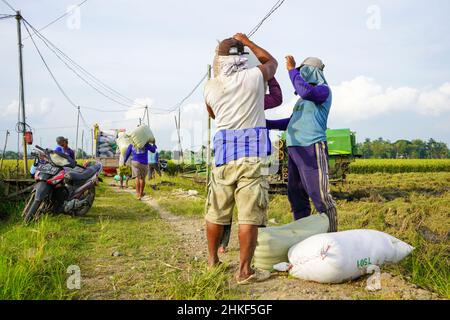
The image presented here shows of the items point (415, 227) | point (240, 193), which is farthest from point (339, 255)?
point (415, 227)

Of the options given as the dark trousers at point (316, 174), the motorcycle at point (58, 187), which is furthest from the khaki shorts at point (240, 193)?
the motorcycle at point (58, 187)

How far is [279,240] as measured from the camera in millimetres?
2986

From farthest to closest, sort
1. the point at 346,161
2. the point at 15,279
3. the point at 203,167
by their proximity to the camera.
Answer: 1. the point at 203,167
2. the point at 346,161
3. the point at 15,279

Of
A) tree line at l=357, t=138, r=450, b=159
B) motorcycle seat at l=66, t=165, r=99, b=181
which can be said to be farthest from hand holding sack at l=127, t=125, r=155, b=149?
tree line at l=357, t=138, r=450, b=159

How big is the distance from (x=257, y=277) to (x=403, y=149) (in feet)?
250

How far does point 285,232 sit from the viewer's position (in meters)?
3.08

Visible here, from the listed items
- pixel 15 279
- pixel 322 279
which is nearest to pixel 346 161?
pixel 322 279

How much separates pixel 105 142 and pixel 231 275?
74.3 feet

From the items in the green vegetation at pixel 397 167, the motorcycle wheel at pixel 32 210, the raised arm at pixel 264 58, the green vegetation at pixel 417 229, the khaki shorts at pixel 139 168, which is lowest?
the green vegetation at pixel 397 167

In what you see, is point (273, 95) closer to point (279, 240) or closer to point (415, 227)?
point (279, 240)

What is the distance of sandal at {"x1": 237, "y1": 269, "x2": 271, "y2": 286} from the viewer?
104 inches

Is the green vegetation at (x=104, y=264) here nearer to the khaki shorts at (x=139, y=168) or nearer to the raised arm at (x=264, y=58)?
the raised arm at (x=264, y=58)

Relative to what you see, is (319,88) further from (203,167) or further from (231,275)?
(203,167)

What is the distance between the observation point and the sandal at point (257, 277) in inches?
104
